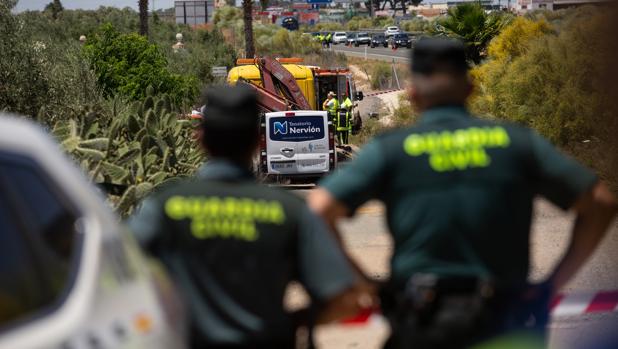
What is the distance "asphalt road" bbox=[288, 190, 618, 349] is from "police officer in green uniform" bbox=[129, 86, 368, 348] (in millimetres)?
722

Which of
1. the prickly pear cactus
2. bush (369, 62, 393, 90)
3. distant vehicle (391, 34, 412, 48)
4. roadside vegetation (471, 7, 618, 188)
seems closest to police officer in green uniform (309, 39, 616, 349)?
the prickly pear cactus

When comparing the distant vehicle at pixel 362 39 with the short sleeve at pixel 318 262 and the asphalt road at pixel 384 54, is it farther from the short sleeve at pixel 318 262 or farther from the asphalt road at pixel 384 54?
the short sleeve at pixel 318 262

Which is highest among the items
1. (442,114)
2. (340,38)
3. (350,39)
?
(442,114)

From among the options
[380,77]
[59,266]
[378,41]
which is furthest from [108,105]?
[378,41]

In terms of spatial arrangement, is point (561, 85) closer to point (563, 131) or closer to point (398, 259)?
point (563, 131)

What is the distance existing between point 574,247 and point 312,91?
27.6 metres

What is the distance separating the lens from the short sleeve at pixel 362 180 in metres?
3.82

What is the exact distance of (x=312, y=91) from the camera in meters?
31.7

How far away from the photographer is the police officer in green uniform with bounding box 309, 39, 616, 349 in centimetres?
377

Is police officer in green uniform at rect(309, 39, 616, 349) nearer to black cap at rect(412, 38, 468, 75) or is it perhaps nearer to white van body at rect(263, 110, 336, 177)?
black cap at rect(412, 38, 468, 75)

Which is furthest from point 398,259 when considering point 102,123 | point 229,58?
point 229,58

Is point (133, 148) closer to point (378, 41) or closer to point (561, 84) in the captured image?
point (561, 84)

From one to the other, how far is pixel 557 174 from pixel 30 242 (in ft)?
6.01

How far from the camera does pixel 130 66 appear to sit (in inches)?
1339
